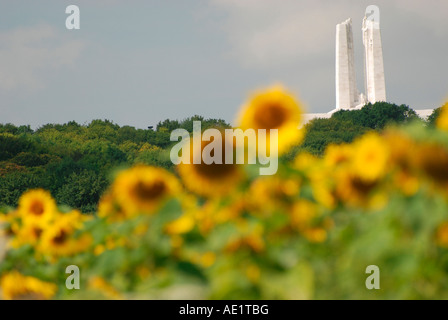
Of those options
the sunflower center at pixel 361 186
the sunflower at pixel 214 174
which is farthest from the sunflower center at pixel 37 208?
the sunflower center at pixel 361 186

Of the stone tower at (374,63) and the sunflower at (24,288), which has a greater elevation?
the stone tower at (374,63)

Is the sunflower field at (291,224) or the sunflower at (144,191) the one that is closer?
the sunflower field at (291,224)

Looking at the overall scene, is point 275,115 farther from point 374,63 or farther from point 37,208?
point 374,63

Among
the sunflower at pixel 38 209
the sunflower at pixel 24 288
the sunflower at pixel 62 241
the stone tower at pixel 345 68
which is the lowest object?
the sunflower at pixel 24 288

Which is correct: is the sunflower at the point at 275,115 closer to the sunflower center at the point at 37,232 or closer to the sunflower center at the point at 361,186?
the sunflower center at the point at 361,186

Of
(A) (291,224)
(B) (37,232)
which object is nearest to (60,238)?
(B) (37,232)

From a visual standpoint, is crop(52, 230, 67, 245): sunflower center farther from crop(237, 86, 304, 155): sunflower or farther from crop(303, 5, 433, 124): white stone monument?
crop(303, 5, 433, 124): white stone monument

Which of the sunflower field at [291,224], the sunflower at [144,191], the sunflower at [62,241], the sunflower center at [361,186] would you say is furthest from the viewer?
the sunflower at [62,241]

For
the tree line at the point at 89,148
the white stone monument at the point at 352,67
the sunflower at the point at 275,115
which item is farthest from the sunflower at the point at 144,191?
the white stone monument at the point at 352,67

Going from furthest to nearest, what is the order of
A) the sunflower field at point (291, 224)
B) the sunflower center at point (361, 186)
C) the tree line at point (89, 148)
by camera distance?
the tree line at point (89, 148)
the sunflower center at point (361, 186)
the sunflower field at point (291, 224)
